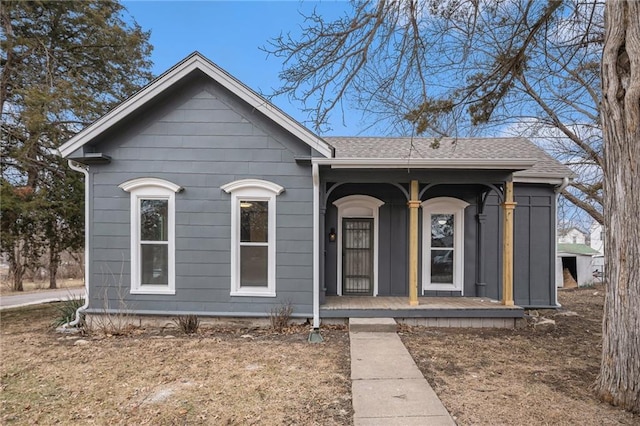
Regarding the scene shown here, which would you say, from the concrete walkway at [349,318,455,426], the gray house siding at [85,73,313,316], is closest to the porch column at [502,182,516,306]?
the concrete walkway at [349,318,455,426]

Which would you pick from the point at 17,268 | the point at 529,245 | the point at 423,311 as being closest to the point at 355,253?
the point at 423,311

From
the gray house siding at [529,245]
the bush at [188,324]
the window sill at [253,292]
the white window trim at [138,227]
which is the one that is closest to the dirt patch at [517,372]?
the gray house siding at [529,245]

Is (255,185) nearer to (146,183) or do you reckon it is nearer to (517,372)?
(146,183)

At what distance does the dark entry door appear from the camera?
8.47 metres

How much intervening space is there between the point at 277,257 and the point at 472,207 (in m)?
4.66

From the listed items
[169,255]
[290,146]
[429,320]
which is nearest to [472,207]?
[429,320]

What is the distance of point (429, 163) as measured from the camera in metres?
6.55

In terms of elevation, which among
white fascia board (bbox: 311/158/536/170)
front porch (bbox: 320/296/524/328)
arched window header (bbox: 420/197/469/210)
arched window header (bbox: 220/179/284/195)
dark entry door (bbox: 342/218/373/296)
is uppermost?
white fascia board (bbox: 311/158/536/170)

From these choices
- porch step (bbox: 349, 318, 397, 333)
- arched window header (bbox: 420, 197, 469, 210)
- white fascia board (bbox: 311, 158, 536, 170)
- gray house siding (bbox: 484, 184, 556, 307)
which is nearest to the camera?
porch step (bbox: 349, 318, 397, 333)

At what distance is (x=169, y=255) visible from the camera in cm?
687

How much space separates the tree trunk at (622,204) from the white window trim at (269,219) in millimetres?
4826

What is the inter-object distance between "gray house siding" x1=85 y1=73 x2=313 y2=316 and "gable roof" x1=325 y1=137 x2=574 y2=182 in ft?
6.27

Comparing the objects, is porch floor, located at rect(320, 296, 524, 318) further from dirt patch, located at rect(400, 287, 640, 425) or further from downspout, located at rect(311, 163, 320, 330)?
dirt patch, located at rect(400, 287, 640, 425)

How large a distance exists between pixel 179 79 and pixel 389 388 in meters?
6.05
